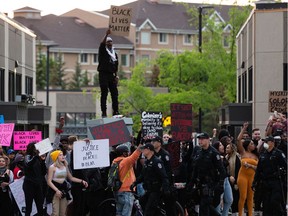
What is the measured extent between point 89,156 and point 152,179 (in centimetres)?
205

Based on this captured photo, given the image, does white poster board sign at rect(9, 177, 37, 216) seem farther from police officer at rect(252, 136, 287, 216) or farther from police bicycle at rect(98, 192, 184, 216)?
police officer at rect(252, 136, 287, 216)

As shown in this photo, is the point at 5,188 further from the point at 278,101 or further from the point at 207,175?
the point at 278,101

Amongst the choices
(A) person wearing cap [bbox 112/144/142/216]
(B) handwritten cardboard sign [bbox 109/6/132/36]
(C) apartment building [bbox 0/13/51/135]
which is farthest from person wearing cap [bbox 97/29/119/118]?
(C) apartment building [bbox 0/13/51/135]

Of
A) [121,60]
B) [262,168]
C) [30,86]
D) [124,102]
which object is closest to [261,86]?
[30,86]

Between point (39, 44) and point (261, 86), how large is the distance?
241 feet

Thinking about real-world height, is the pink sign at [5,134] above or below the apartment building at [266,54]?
below

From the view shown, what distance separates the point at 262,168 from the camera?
19.5 m

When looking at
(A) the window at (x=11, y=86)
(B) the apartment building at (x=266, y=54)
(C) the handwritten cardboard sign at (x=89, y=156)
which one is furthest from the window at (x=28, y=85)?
(C) the handwritten cardboard sign at (x=89, y=156)

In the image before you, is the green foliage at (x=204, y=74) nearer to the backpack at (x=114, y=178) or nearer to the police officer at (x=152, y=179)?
the backpack at (x=114, y=178)

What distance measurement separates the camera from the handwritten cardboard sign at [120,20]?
23.7m

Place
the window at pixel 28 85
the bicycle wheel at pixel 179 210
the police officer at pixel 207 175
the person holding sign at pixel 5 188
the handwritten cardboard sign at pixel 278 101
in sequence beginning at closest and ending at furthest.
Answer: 1. the police officer at pixel 207 175
2. the bicycle wheel at pixel 179 210
3. the person holding sign at pixel 5 188
4. the handwritten cardboard sign at pixel 278 101
5. the window at pixel 28 85

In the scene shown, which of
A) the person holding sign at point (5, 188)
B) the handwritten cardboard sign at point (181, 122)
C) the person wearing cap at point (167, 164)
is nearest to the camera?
the person wearing cap at point (167, 164)

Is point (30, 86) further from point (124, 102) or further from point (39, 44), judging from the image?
point (39, 44)

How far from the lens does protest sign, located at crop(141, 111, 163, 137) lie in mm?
24203
